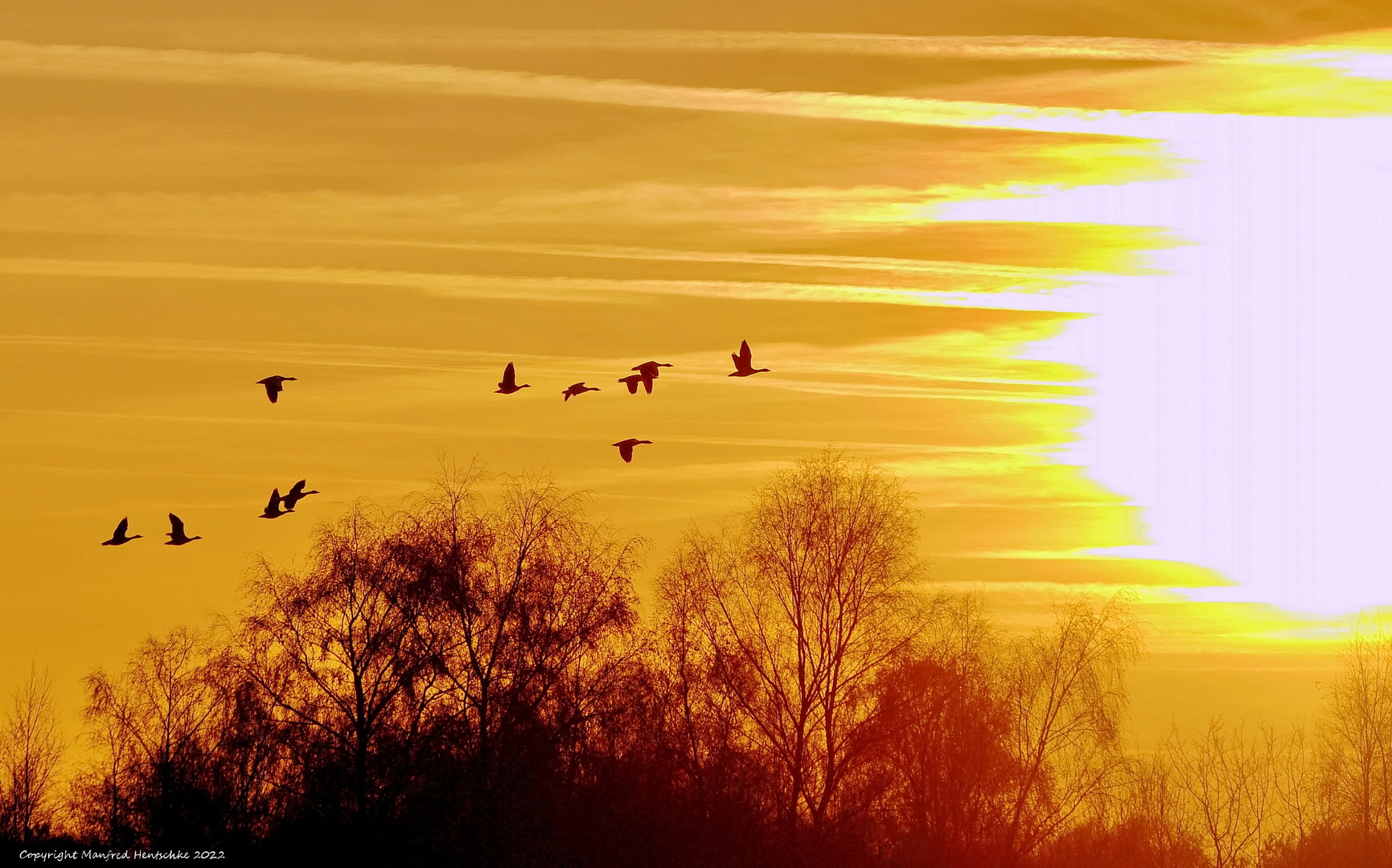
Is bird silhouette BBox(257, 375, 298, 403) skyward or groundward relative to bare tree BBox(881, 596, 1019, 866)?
skyward

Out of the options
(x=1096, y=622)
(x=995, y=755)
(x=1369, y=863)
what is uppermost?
(x=1096, y=622)

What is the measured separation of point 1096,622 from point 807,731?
10629 mm

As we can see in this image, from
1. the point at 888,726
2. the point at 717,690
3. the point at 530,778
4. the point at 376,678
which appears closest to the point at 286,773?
the point at 376,678

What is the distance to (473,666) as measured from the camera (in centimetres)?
4600

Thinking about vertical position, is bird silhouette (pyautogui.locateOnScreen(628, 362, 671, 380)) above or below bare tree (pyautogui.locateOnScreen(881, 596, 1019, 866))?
above

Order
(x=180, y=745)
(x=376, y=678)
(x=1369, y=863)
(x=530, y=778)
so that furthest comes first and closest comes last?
(x=1369, y=863), (x=180, y=745), (x=376, y=678), (x=530, y=778)

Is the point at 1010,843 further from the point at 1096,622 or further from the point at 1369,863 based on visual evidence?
the point at 1369,863

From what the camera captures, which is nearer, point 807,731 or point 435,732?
point 435,732

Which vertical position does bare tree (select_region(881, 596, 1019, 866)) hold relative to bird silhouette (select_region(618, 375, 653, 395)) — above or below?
below

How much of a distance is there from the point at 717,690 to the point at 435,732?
7225 mm

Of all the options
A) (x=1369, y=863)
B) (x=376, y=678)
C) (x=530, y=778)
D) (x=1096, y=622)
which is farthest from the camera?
(x=1369, y=863)

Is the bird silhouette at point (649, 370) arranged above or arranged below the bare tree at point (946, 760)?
above

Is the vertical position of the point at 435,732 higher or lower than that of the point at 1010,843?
higher

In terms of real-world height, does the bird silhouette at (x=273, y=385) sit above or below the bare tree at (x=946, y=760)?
above
